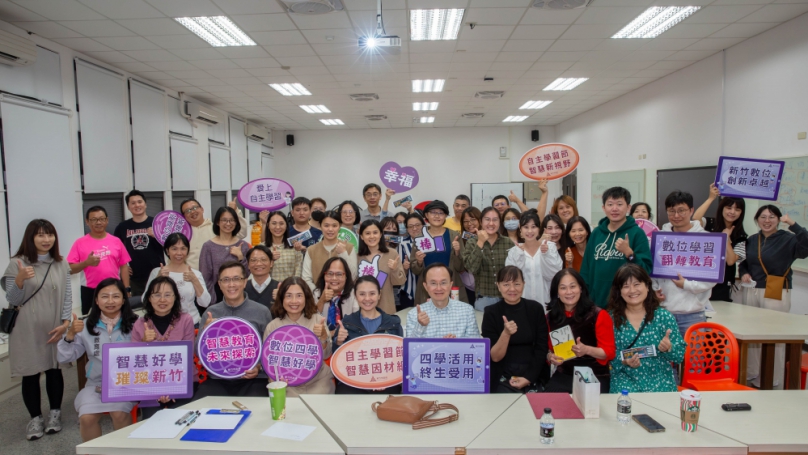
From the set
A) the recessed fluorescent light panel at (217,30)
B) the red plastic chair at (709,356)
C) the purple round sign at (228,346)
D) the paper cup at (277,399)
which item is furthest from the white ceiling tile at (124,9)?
the red plastic chair at (709,356)

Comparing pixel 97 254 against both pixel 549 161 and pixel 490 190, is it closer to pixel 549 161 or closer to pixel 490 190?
pixel 549 161

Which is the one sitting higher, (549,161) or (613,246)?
(549,161)

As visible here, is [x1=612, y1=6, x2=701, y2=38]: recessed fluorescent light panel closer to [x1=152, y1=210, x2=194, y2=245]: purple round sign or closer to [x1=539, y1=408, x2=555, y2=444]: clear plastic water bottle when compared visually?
[x1=539, y1=408, x2=555, y2=444]: clear plastic water bottle

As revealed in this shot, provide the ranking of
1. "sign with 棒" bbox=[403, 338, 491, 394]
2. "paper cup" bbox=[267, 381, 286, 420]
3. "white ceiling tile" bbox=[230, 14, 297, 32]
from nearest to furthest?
"paper cup" bbox=[267, 381, 286, 420] < "sign with 棒" bbox=[403, 338, 491, 394] < "white ceiling tile" bbox=[230, 14, 297, 32]

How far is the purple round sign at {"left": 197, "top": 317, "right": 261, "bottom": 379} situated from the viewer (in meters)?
2.45

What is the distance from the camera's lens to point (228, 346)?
2.46 m

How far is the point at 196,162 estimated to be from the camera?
773 centimetres

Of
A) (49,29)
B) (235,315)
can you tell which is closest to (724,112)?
(235,315)

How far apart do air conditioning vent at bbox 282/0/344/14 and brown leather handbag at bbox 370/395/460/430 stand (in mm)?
3280

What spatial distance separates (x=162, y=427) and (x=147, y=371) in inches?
17.0

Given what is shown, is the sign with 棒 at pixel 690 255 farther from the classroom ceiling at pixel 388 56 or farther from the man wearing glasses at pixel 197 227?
the man wearing glasses at pixel 197 227

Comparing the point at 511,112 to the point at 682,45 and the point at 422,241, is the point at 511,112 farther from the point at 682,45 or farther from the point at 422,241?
the point at 422,241

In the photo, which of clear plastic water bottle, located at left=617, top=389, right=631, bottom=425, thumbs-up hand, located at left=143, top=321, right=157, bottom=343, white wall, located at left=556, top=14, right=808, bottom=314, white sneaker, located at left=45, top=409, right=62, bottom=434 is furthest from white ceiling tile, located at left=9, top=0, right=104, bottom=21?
white wall, located at left=556, top=14, right=808, bottom=314

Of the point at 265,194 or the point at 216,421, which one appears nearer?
the point at 216,421
